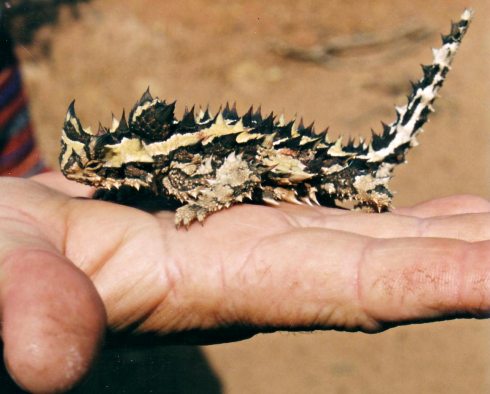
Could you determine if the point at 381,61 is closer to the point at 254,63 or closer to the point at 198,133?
the point at 254,63

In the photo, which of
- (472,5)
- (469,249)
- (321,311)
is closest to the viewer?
(469,249)

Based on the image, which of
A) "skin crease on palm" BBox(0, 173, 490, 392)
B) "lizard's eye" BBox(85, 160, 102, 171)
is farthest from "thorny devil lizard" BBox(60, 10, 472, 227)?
"skin crease on palm" BBox(0, 173, 490, 392)

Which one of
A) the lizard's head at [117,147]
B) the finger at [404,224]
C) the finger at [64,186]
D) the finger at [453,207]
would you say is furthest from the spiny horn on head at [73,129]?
the finger at [453,207]

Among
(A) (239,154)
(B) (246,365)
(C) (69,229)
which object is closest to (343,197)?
(A) (239,154)

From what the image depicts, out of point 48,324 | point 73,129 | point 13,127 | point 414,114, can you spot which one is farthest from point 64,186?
point 414,114

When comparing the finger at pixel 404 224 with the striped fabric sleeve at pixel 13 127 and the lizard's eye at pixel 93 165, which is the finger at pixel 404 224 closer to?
the lizard's eye at pixel 93 165

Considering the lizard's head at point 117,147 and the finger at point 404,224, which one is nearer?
the finger at point 404,224
